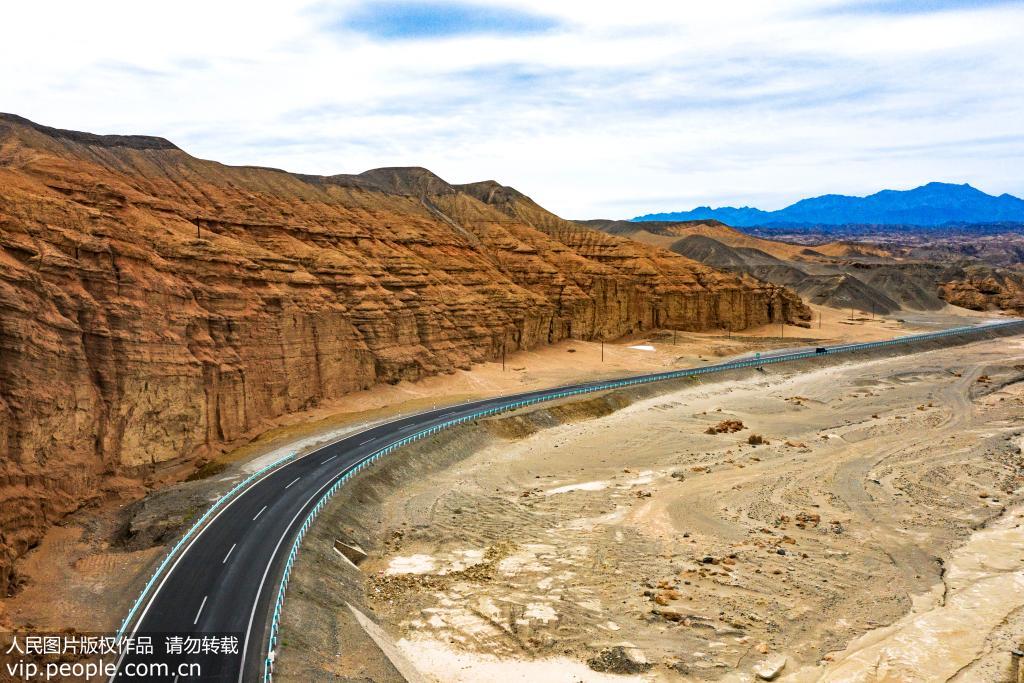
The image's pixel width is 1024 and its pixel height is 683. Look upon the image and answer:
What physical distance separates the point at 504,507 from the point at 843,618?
19.3 metres

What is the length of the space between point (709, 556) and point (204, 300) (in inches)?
1557

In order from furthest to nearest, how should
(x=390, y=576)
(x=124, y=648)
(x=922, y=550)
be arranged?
(x=922, y=550), (x=390, y=576), (x=124, y=648)

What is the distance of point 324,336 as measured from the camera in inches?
2493

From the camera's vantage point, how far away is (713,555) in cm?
3559

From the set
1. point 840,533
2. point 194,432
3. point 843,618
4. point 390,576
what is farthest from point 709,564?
point 194,432

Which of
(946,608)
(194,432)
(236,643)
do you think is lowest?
(946,608)

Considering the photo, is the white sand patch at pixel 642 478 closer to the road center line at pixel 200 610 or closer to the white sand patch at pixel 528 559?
the white sand patch at pixel 528 559

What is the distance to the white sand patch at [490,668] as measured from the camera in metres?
25.5

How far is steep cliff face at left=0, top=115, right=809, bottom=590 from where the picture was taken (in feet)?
124

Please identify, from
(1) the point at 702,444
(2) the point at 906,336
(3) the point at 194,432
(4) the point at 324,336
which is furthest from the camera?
(2) the point at 906,336

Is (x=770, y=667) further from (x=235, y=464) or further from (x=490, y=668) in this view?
(x=235, y=464)

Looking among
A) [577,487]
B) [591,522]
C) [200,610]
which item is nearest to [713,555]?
[591,522]

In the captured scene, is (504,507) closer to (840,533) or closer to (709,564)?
(709,564)

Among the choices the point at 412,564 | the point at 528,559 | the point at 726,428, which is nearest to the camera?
the point at 412,564
